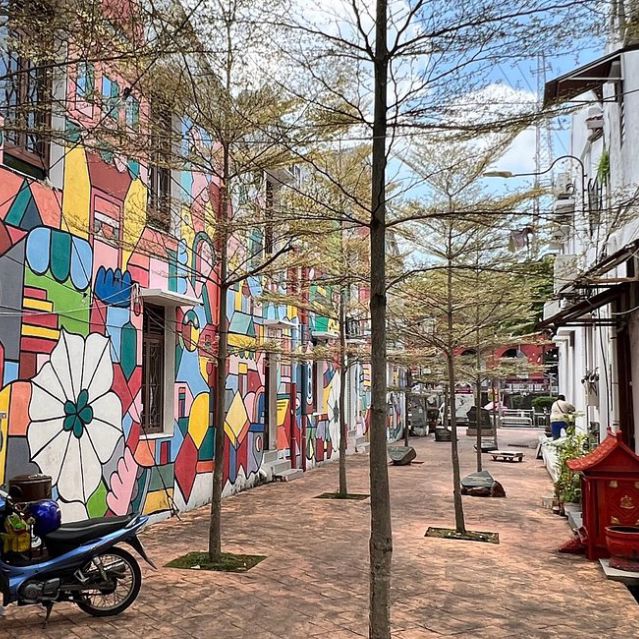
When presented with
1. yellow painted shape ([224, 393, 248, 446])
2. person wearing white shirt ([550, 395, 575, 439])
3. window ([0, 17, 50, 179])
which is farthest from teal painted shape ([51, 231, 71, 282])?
person wearing white shirt ([550, 395, 575, 439])

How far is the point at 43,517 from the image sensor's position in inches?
201

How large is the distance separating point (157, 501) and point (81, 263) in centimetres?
349

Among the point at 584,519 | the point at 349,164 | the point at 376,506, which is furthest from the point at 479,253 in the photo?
the point at 376,506

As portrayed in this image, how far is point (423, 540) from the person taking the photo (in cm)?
838

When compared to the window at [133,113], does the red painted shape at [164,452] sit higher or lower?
lower

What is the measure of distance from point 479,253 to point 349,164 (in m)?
2.03

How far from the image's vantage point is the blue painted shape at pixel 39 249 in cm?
675

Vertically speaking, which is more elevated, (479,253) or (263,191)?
(263,191)

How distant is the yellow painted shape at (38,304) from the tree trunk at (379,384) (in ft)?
13.2

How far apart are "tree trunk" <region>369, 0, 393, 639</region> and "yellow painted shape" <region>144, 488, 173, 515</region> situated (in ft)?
18.6

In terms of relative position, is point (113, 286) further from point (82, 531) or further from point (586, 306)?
point (586, 306)

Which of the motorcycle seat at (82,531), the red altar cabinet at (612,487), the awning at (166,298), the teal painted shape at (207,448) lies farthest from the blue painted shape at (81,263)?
the red altar cabinet at (612,487)

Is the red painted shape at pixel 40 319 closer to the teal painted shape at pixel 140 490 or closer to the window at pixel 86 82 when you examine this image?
the teal painted shape at pixel 140 490

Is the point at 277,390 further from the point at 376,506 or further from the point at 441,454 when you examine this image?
the point at 376,506
